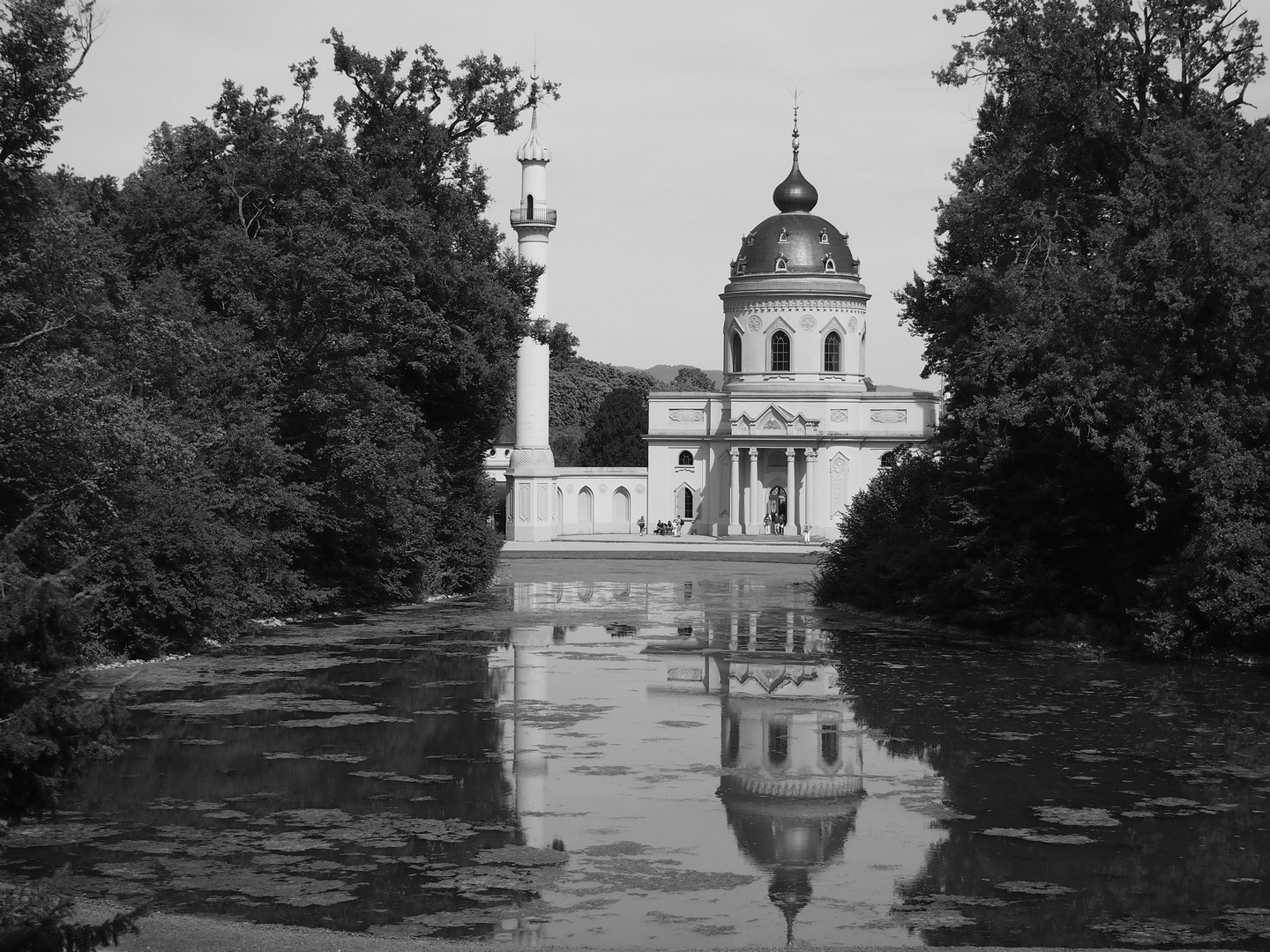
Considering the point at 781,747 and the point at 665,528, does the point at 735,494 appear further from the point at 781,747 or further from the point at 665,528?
the point at 781,747

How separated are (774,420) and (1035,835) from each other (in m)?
57.2

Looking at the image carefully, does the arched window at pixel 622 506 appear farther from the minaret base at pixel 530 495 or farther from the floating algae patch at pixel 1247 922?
the floating algae patch at pixel 1247 922

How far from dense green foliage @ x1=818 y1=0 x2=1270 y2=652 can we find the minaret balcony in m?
30.1

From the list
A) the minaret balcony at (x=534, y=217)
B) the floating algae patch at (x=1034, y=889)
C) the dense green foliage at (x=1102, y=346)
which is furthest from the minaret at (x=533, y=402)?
the floating algae patch at (x=1034, y=889)

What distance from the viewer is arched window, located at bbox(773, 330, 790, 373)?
7288 centimetres

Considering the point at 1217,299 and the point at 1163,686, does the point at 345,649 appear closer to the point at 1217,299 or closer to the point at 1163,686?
the point at 1163,686

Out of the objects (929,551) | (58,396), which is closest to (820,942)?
(58,396)

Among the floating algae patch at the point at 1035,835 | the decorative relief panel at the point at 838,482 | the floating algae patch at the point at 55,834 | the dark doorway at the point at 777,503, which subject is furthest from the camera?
the dark doorway at the point at 777,503

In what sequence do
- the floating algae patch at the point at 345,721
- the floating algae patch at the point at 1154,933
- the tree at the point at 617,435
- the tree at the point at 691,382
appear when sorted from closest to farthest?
the floating algae patch at the point at 1154,933 → the floating algae patch at the point at 345,721 → the tree at the point at 617,435 → the tree at the point at 691,382

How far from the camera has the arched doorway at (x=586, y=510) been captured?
73.1 meters

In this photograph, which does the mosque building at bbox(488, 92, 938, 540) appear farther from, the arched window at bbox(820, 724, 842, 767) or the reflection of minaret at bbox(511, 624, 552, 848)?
the arched window at bbox(820, 724, 842, 767)

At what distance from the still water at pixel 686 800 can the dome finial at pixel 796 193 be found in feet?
171

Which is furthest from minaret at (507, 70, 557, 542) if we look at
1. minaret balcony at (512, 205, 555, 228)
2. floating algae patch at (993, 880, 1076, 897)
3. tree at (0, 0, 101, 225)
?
floating algae patch at (993, 880, 1076, 897)

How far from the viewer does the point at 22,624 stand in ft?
26.2
